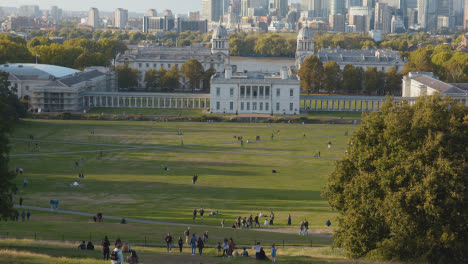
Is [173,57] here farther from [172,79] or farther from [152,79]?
[172,79]

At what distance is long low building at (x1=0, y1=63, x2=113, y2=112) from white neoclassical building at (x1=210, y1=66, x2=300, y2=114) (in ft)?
78.7

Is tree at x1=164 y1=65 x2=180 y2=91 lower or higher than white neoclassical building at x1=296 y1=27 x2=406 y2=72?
lower

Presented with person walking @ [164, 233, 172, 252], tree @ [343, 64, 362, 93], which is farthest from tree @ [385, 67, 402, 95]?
person walking @ [164, 233, 172, 252]

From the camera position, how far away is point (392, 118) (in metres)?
44.4

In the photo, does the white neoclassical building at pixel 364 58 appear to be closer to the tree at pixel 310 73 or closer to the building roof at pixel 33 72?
the tree at pixel 310 73

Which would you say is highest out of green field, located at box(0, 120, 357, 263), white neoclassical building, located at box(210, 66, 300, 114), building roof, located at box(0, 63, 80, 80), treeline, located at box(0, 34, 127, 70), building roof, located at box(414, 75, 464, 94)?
treeline, located at box(0, 34, 127, 70)

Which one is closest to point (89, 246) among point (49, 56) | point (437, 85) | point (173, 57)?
point (437, 85)

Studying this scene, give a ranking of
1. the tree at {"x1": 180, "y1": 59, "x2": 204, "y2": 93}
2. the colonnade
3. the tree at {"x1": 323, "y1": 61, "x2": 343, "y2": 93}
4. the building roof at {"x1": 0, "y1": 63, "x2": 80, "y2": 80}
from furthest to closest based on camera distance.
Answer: the tree at {"x1": 180, "y1": 59, "x2": 204, "y2": 93} < the tree at {"x1": 323, "y1": 61, "x2": 343, "y2": 93} < the colonnade < the building roof at {"x1": 0, "y1": 63, "x2": 80, "y2": 80}

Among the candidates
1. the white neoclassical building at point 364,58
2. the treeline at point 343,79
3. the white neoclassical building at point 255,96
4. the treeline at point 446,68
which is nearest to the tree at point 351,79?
the treeline at point 343,79

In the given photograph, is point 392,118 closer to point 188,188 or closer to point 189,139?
point 188,188

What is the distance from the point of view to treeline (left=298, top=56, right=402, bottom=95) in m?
156

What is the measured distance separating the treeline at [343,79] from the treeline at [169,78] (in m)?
20.3

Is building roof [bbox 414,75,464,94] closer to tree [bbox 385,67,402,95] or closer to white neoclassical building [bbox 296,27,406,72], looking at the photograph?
tree [bbox 385,67,402,95]

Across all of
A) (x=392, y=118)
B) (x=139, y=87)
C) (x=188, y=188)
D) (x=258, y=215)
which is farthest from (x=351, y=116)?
(x=392, y=118)
